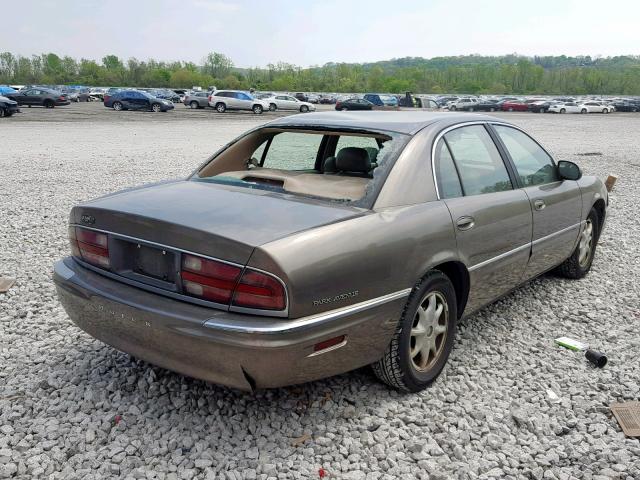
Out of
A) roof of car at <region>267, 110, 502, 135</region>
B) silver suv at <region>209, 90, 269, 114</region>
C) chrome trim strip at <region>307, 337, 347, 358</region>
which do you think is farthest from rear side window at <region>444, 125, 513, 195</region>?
silver suv at <region>209, 90, 269, 114</region>

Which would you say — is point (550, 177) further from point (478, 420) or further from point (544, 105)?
point (544, 105)

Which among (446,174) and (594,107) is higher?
(594,107)

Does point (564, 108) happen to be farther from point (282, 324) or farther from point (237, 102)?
point (282, 324)

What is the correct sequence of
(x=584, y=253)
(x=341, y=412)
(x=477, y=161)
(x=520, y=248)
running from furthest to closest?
(x=584, y=253) → (x=520, y=248) → (x=477, y=161) → (x=341, y=412)

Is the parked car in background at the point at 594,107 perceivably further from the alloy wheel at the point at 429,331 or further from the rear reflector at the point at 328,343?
the rear reflector at the point at 328,343

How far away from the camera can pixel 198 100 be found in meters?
46.6

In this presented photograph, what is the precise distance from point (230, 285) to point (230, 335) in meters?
0.22

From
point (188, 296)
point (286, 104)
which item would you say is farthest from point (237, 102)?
point (188, 296)

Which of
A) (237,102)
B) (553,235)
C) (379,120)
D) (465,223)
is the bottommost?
(553,235)

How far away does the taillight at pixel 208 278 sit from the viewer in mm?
2527

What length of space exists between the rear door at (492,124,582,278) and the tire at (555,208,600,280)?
0.30 m

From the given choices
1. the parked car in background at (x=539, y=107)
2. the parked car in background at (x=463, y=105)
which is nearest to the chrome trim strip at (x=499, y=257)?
the parked car in background at (x=463, y=105)

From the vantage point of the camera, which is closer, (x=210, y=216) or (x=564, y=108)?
(x=210, y=216)

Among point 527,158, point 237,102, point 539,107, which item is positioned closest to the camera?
point 527,158
